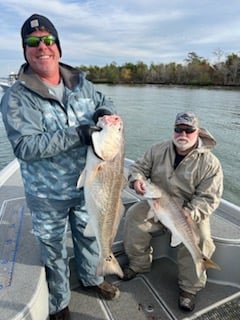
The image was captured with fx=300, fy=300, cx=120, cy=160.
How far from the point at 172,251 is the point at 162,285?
0.38 metres

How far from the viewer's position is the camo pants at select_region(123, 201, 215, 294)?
8.09ft

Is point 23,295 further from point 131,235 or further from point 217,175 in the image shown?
point 217,175

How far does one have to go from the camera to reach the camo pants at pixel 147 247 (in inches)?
97.0

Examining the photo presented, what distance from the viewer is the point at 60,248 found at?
6.89 ft

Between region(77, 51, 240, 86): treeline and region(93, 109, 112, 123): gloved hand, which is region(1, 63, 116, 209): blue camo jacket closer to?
region(93, 109, 112, 123): gloved hand

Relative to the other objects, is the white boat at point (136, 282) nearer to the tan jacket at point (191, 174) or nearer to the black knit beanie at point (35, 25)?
the tan jacket at point (191, 174)

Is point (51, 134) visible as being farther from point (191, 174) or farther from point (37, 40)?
point (191, 174)

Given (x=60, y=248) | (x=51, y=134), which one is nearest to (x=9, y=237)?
(x=60, y=248)

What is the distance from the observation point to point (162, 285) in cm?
273

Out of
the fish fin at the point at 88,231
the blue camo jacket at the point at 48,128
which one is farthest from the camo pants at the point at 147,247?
the blue camo jacket at the point at 48,128

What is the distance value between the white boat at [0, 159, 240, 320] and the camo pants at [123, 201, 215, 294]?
0.13 meters

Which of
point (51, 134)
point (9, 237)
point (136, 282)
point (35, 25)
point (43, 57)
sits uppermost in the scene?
point (35, 25)

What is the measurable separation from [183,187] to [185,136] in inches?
17.4

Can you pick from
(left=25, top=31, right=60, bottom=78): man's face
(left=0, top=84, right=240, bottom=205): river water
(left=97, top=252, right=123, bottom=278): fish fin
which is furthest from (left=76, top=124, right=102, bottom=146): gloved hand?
(left=0, top=84, right=240, bottom=205): river water
